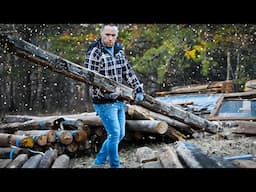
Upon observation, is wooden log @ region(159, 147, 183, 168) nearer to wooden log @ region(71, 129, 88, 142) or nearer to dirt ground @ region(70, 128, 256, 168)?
dirt ground @ region(70, 128, 256, 168)

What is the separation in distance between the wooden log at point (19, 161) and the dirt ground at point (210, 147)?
496mm

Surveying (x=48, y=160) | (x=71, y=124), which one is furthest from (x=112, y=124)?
(x=71, y=124)

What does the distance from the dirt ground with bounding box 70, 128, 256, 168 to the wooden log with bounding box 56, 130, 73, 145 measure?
0.24 meters

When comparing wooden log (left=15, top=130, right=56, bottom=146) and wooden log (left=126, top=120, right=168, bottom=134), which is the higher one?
wooden log (left=126, top=120, right=168, bottom=134)

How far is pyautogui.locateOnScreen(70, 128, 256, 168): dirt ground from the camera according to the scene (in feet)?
10.4

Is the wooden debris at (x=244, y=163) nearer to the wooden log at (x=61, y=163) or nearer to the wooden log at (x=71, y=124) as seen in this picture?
the wooden log at (x=61, y=163)

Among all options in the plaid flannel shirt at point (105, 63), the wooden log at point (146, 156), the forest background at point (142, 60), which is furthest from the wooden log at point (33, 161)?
the forest background at point (142, 60)

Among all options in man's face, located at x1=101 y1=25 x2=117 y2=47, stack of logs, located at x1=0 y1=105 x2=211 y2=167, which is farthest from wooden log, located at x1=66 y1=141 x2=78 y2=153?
man's face, located at x1=101 y1=25 x2=117 y2=47
